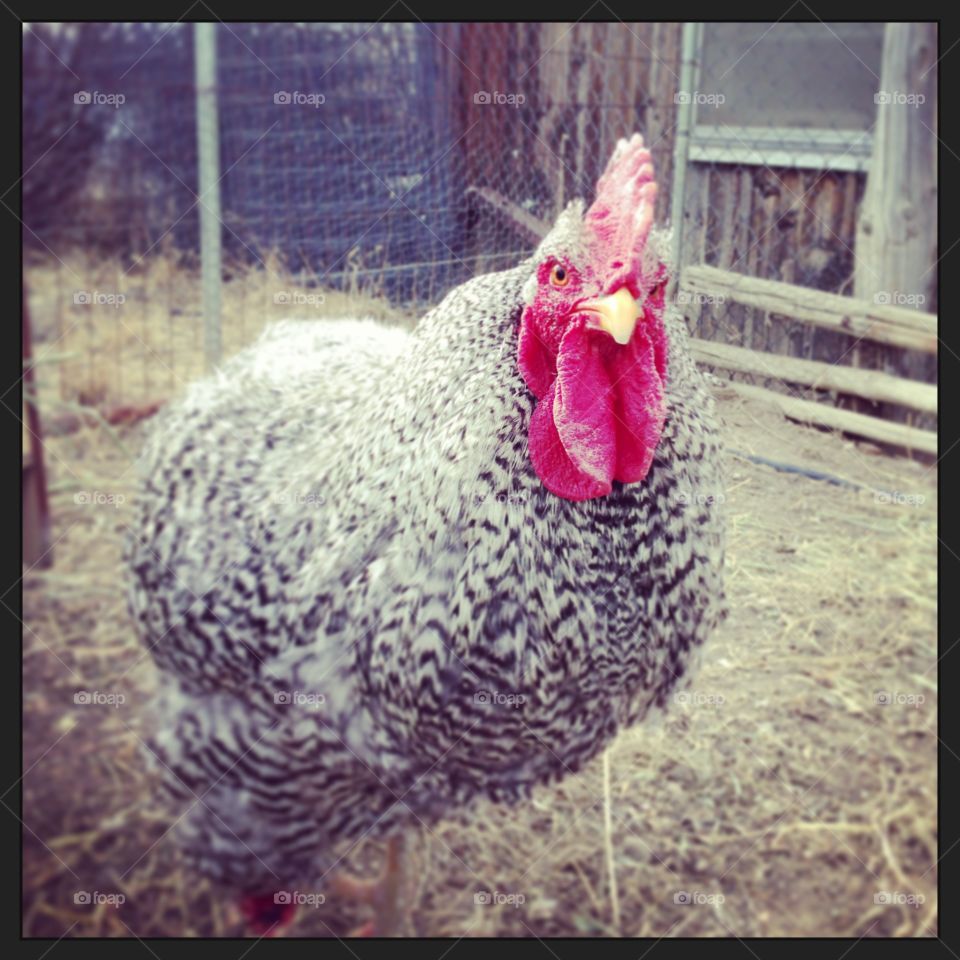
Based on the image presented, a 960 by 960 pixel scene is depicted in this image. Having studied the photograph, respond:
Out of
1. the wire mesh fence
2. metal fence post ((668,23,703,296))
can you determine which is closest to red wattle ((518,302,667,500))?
the wire mesh fence

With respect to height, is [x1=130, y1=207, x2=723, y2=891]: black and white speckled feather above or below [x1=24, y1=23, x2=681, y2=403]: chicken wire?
below

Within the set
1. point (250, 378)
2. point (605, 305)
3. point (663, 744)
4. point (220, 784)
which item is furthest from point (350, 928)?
point (605, 305)

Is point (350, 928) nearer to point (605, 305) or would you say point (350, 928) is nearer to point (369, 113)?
point (605, 305)

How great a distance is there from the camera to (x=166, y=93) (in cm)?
186

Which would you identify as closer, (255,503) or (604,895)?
(255,503)

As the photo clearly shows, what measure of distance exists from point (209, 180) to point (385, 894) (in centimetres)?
157

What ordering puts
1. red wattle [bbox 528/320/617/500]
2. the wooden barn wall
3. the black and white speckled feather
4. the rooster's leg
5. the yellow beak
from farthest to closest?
1. the rooster's leg
2. the wooden barn wall
3. the black and white speckled feather
4. red wattle [bbox 528/320/617/500]
5. the yellow beak

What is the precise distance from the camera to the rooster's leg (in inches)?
78.3

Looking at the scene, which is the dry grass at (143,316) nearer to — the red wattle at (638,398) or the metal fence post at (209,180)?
the metal fence post at (209,180)

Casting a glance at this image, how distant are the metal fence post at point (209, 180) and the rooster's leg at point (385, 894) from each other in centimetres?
113

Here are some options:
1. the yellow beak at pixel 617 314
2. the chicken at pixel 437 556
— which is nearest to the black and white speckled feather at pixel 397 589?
the chicken at pixel 437 556

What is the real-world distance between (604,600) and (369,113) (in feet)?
3.60

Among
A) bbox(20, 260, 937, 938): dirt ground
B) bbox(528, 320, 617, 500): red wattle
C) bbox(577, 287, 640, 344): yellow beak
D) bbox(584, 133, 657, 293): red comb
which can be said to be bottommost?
bbox(20, 260, 937, 938): dirt ground

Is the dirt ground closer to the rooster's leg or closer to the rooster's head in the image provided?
the rooster's leg
